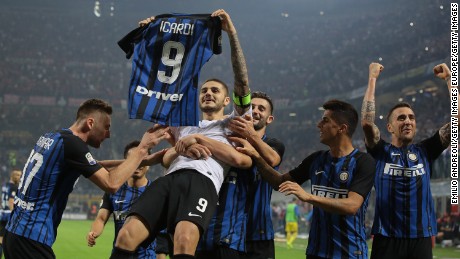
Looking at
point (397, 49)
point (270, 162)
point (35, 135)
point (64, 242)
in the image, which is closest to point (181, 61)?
point (270, 162)

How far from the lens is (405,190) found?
20.5ft

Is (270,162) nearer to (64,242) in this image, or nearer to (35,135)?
(64,242)

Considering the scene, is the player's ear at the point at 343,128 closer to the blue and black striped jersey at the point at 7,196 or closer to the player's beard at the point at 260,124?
the player's beard at the point at 260,124

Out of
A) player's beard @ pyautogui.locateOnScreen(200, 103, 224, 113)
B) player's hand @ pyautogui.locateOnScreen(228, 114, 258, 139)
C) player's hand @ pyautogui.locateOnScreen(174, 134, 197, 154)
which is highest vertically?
player's beard @ pyautogui.locateOnScreen(200, 103, 224, 113)

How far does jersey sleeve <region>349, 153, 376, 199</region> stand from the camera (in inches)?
200

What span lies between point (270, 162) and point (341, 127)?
767 millimetres

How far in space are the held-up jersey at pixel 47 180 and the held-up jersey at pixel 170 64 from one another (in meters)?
0.60

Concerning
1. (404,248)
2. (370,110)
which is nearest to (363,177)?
(370,110)

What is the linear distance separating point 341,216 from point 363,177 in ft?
1.41

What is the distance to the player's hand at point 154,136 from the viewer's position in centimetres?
502

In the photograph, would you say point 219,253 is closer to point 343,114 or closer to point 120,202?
point 343,114

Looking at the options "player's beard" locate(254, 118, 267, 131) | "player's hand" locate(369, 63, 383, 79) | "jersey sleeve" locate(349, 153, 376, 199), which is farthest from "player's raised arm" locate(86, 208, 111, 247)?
"player's hand" locate(369, 63, 383, 79)

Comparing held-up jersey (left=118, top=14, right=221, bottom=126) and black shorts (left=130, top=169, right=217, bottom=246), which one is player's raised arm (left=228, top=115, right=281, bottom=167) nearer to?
held-up jersey (left=118, top=14, right=221, bottom=126)

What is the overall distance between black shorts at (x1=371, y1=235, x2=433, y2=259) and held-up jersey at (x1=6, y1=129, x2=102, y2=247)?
3177 millimetres
